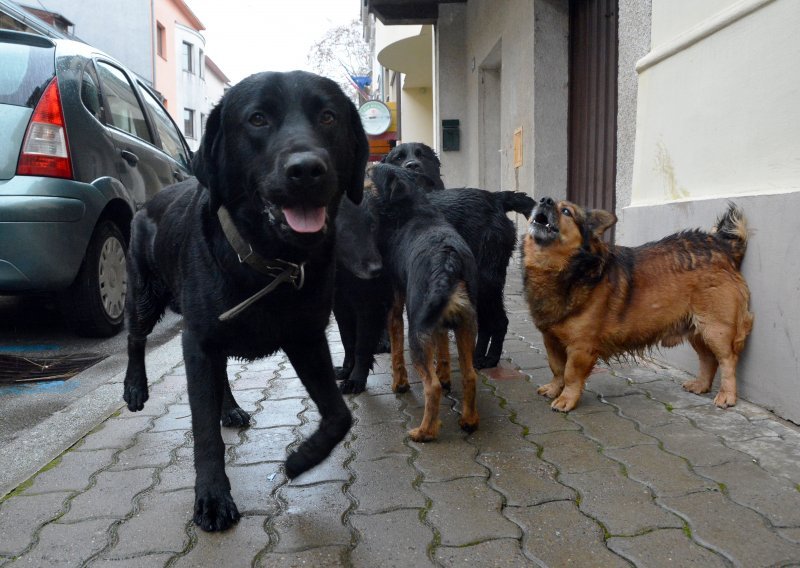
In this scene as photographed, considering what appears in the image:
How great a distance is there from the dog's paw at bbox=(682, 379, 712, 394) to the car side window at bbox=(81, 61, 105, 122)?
13.4 ft

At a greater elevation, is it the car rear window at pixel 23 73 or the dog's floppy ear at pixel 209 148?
the car rear window at pixel 23 73

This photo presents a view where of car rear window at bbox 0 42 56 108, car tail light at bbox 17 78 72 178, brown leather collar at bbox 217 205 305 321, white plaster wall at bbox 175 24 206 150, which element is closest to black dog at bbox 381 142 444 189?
car tail light at bbox 17 78 72 178

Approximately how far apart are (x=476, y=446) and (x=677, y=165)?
2019 mm

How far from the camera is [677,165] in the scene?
382 cm

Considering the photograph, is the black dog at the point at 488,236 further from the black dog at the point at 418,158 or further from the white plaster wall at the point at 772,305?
the white plaster wall at the point at 772,305

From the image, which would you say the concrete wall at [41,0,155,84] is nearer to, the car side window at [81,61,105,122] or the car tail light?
the car side window at [81,61,105,122]

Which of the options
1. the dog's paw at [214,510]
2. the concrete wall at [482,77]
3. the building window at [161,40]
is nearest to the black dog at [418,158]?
the dog's paw at [214,510]

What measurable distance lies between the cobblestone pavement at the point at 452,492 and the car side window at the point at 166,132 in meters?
3.56

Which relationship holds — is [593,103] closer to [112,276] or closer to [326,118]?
[112,276]

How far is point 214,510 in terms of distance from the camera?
217cm

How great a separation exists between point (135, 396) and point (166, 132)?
3.89m

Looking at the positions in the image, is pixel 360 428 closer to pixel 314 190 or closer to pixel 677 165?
pixel 314 190

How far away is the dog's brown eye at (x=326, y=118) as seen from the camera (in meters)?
2.34

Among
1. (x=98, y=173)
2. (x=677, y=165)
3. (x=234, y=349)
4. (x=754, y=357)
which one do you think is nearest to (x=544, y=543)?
(x=234, y=349)
